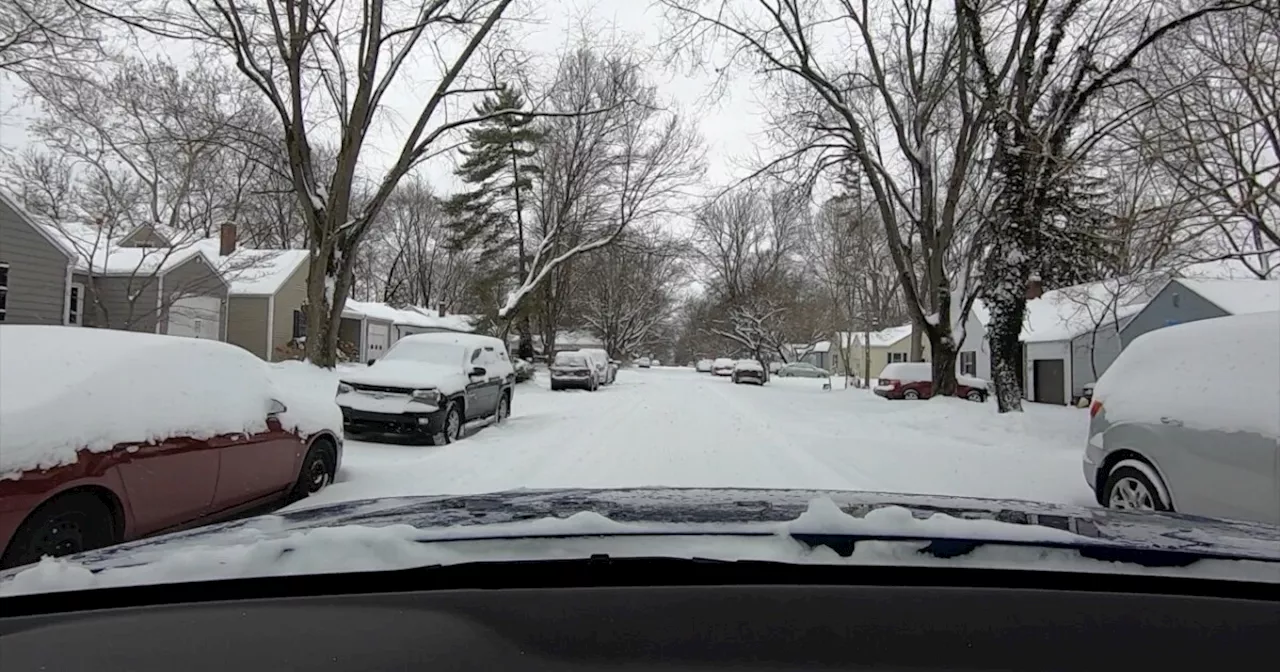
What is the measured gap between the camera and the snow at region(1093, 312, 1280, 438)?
5531 millimetres

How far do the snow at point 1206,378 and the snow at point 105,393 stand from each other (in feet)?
24.9

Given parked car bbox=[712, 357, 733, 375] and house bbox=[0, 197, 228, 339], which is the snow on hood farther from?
parked car bbox=[712, 357, 733, 375]

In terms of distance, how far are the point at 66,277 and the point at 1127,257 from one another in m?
26.8

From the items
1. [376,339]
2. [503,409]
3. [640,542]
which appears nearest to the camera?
[640,542]

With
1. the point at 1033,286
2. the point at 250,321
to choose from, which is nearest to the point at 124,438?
the point at 1033,286

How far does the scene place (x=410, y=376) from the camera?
12.4m

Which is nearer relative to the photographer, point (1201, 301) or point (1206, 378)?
point (1206, 378)

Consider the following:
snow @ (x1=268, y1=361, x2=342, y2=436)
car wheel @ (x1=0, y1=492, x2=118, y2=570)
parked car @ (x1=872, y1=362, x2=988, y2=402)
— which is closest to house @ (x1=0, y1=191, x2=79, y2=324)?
snow @ (x1=268, y1=361, x2=342, y2=436)

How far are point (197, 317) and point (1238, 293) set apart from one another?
36670 millimetres

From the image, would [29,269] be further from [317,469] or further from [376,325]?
[376,325]

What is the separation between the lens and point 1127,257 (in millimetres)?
11016

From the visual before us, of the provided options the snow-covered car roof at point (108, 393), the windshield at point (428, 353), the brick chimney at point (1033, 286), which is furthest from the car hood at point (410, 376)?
the brick chimney at point (1033, 286)

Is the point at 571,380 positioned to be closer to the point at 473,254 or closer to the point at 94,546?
the point at 473,254

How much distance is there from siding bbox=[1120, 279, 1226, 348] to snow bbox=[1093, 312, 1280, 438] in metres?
20.2
